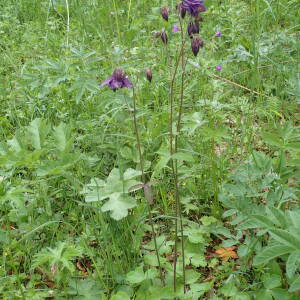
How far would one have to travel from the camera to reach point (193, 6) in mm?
1348

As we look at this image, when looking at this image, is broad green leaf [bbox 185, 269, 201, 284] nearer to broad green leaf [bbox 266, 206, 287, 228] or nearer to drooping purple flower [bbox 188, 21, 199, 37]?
broad green leaf [bbox 266, 206, 287, 228]

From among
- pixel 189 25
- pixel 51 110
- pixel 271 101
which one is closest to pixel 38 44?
pixel 51 110

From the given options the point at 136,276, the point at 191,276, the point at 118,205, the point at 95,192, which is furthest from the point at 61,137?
the point at 191,276

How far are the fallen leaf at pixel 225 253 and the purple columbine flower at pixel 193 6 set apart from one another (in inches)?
40.3

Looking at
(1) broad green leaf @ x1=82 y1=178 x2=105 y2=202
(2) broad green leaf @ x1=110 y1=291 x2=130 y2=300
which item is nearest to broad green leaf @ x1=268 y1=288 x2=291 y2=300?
(2) broad green leaf @ x1=110 y1=291 x2=130 y2=300

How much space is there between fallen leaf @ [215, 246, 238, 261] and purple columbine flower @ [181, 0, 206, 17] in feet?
3.36

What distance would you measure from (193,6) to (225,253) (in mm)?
1056

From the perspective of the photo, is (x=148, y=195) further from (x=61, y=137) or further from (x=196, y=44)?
(x=196, y=44)

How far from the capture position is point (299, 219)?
1.28m

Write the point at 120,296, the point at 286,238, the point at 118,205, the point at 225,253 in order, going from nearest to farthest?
the point at 286,238 < the point at 118,205 < the point at 120,296 < the point at 225,253

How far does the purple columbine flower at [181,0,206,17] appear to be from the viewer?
134cm

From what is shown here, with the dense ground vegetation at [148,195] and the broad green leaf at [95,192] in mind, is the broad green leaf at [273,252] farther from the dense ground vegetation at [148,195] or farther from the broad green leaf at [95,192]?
the broad green leaf at [95,192]

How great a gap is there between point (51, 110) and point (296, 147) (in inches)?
63.4

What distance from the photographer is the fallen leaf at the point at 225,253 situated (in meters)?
1.80
